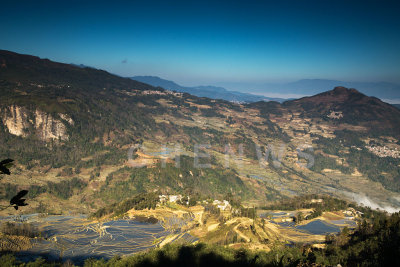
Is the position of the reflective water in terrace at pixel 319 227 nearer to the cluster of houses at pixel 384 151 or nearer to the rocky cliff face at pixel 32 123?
the rocky cliff face at pixel 32 123

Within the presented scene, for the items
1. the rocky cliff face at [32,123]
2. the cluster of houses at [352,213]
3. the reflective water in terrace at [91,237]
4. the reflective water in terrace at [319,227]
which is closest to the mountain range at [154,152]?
the rocky cliff face at [32,123]

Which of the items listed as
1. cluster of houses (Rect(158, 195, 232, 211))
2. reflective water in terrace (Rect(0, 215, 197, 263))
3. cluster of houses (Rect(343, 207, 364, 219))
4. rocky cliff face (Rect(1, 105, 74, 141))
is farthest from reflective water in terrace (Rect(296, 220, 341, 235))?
rocky cliff face (Rect(1, 105, 74, 141))

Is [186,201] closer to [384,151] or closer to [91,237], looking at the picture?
[91,237]

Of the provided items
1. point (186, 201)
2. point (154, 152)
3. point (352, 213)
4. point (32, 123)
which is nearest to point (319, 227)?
point (352, 213)

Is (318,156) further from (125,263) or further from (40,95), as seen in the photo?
(40,95)

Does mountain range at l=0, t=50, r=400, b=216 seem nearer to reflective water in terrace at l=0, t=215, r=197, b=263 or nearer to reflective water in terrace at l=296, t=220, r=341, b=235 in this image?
reflective water in terrace at l=0, t=215, r=197, b=263

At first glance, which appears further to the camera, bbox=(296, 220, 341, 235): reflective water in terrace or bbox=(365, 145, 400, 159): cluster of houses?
bbox=(365, 145, 400, 159): cluster of houses
